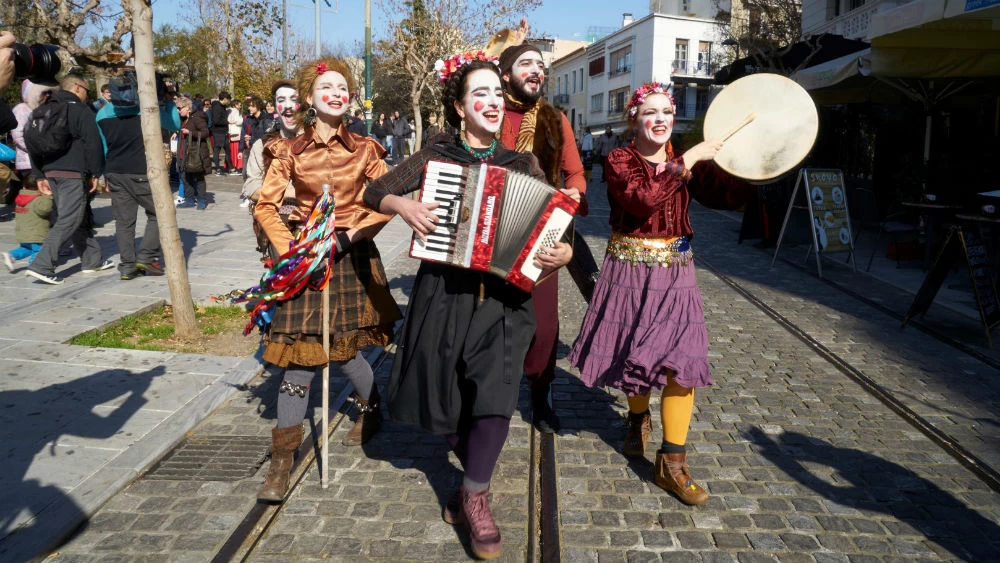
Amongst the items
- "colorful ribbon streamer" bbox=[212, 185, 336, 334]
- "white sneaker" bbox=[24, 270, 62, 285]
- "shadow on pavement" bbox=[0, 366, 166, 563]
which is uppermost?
"colorful ribbon streamer" bbox=[212, 185, 336, 334]

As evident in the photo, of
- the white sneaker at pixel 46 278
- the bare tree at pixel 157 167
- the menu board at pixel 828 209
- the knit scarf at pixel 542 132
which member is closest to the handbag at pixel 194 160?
the white sneaker at pixel 46 278

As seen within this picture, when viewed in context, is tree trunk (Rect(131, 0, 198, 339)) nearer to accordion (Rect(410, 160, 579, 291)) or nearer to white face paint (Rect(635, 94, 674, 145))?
accordion (Rect(410, 160, 579, 291))

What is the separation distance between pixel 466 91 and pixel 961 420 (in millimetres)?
3795

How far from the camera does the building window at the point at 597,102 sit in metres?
71.7

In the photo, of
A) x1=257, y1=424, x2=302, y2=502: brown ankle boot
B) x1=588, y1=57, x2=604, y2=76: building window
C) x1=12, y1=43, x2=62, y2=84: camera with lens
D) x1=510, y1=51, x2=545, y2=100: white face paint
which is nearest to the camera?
x1=12, y1=43, x2=62, y2=84: camera with lens

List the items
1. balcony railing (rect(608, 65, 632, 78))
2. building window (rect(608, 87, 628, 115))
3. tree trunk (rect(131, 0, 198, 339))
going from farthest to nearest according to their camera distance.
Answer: building window (rect(608, 87, 628, 115))
balcony railing (rect(608, 65, 632, 78))
tree trunk (rect(131, 0, 198, 339))

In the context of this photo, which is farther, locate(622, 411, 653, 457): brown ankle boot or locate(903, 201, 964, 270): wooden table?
locate(903, 201, 964, 270): wooden table

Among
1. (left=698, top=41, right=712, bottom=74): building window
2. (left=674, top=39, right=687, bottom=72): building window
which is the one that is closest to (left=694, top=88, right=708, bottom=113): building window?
(left=698, top=41, right=712, bottom=74): building window

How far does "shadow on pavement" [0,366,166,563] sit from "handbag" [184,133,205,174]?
9942 mm

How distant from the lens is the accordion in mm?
2953

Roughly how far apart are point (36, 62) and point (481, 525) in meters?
2.49

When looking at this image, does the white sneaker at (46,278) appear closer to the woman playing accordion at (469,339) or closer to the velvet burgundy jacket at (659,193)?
the woman playing accordion at (469,339)

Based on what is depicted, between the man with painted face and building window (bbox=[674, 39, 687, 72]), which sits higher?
building window (bbox=[674, 39, 687, 72])

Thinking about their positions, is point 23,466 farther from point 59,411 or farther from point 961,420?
point 961,420
